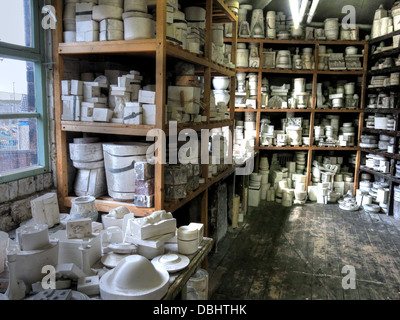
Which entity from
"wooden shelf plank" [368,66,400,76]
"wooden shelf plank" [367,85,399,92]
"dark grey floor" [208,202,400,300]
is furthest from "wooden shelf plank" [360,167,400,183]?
"wooden shelf plank" [368,66,400,76]

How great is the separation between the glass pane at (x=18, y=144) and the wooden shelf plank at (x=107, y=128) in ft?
0.93

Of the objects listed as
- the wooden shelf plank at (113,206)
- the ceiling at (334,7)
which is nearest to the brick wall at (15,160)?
the wooden shelf plank at (113,206)

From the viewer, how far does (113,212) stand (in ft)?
8.61

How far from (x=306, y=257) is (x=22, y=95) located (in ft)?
12.3

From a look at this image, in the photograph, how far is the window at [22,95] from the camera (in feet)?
9.35

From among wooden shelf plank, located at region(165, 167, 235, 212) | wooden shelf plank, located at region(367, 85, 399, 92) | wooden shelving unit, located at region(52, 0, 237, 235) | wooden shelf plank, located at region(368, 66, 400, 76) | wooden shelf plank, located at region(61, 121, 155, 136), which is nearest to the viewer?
wooden shelving unit, located at region(52, 0, 237, 235)

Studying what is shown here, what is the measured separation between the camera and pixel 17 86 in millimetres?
2986

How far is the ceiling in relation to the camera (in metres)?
7.21

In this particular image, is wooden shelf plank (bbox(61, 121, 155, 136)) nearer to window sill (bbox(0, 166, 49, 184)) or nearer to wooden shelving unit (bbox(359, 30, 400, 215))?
window sill (bbox(0, 166, 49, 184))

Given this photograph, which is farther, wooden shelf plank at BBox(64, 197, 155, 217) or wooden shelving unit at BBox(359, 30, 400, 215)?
wooden shelving unit at BBox(359, 30, 400, 215)

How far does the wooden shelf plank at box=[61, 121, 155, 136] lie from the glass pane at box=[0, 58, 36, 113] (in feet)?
1.15

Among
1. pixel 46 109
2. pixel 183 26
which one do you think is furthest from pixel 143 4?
pixel 46 109
